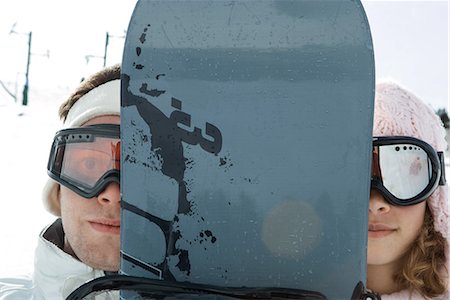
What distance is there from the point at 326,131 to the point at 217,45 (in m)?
0.27

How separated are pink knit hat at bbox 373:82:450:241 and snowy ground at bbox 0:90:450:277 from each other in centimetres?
113

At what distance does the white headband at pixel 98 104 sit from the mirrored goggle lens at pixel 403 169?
34.2 inches

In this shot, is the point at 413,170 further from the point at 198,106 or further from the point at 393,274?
the point at 198,106

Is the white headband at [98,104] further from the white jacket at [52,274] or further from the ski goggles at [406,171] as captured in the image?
the ski goggles at [406,171]

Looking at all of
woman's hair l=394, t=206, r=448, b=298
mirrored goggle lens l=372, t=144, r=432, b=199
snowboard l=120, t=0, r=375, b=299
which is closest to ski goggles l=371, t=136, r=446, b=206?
mirrored goggle lens l=372, t=144, r=432, b=199

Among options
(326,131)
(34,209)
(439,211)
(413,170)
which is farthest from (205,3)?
(34,209)

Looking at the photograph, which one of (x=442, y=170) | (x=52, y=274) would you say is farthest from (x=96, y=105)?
(x=442, y=170)

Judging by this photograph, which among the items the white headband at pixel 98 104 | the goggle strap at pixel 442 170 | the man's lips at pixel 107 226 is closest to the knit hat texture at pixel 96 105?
the white headband at pixel 98 104

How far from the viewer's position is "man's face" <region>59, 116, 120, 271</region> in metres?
1.66

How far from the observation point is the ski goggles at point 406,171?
171cm

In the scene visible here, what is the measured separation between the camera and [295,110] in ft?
3.39

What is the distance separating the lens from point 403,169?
5.71 ft

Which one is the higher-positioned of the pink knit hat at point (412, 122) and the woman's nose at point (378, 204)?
the pink knit hat at point (412, 122)

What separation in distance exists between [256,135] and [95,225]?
86cm
